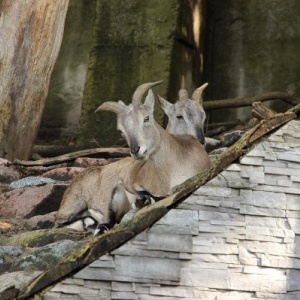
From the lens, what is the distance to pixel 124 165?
8555mm

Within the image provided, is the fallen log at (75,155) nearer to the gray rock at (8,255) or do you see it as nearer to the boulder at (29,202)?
the boulder at (29,202)

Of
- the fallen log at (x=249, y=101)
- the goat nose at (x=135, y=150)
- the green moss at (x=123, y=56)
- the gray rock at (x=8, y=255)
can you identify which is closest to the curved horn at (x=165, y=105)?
the goat nose at (x=135, y=150)

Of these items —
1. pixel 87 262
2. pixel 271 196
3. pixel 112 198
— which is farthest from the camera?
pixel 112 198

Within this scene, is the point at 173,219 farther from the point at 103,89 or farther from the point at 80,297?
the point at 103,89

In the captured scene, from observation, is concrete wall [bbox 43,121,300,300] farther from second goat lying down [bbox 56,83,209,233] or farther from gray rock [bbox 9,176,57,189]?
gray rock [bbox 9,176,57,189]

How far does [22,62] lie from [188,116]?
2096 millimetres

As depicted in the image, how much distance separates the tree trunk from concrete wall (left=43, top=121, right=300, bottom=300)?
707cm

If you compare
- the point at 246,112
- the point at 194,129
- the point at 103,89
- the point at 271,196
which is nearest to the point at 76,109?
the point at 103,89

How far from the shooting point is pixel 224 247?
11.2ft

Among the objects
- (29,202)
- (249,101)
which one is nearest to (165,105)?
(29,202)

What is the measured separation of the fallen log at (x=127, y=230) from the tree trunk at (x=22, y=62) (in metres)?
6.97

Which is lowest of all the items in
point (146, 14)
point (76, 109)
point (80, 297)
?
point (80, 297)

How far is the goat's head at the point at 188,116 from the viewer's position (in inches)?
365

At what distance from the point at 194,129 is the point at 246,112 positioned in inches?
153
